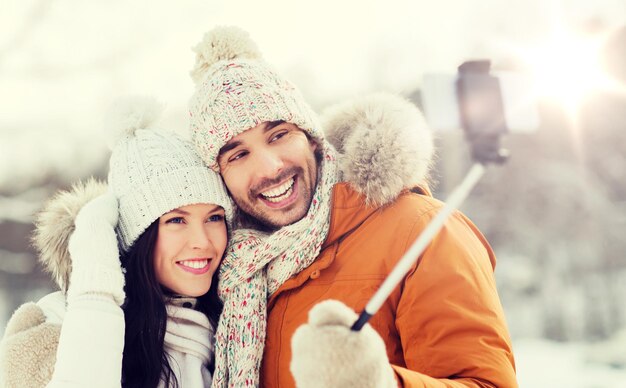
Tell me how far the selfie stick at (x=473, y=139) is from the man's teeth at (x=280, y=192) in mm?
1027

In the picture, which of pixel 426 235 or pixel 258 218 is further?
pixel 258 218

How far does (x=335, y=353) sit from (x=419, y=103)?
5.41m

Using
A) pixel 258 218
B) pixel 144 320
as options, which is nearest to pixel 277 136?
pixel 258 218

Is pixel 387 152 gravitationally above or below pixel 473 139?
below

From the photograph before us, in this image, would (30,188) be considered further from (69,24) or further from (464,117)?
(464,117)

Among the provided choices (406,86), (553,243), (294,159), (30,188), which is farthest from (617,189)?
(30,188)

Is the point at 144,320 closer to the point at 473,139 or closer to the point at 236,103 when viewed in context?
the point at 236,103

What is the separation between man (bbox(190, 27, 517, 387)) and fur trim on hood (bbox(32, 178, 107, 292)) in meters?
0.55

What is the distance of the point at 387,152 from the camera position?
1.74 m

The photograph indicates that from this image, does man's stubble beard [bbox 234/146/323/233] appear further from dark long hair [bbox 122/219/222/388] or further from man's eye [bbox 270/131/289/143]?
dark long hair [bbox 122/219/222/388]

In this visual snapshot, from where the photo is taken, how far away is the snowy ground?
4754 millimetres

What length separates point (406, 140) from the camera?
1.75m

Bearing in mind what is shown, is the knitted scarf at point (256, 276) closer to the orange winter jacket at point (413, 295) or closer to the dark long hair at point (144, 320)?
the orange winter jacket at point (413, 295)

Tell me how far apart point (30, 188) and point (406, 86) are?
15.8ft
